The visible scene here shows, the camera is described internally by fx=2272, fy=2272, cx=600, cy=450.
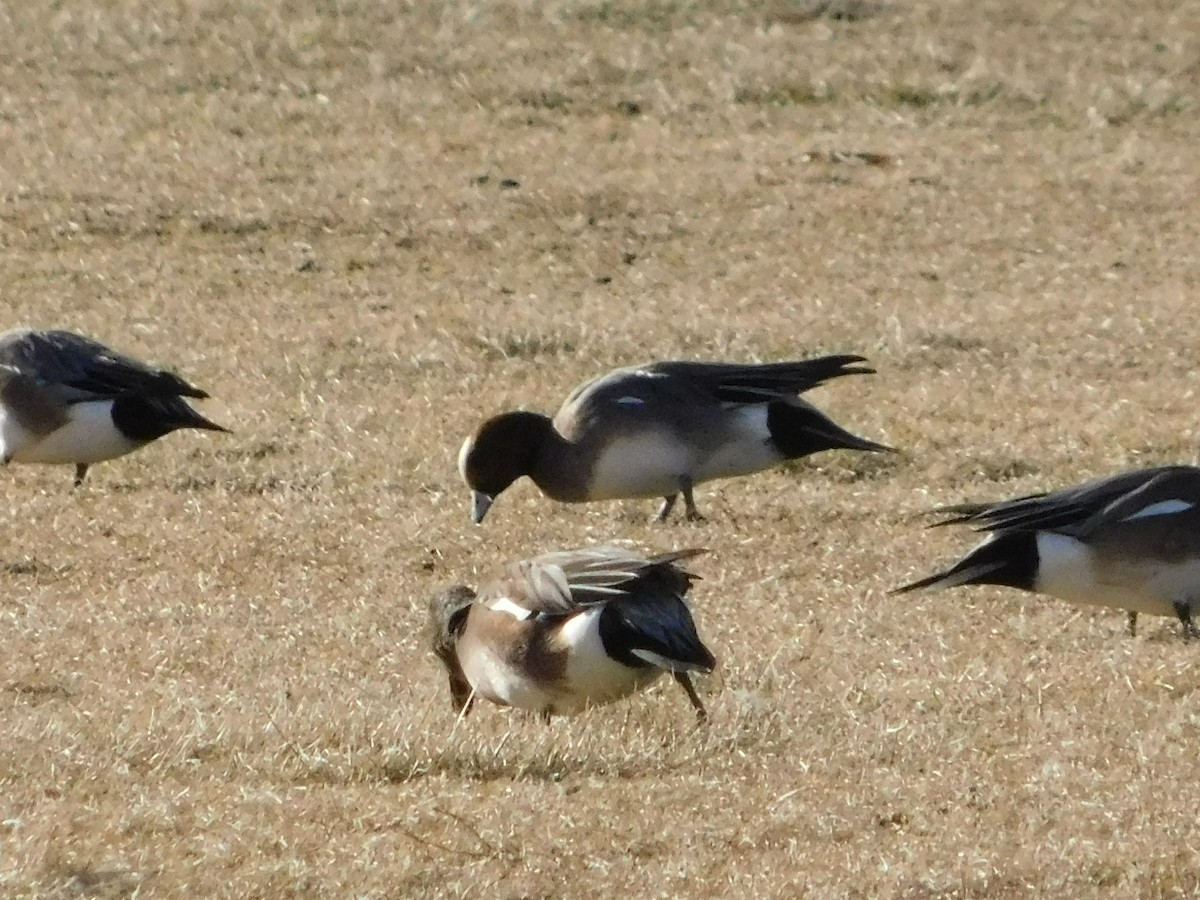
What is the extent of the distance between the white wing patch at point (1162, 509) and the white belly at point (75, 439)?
3731 mm

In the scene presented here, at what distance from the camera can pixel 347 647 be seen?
5812 mm

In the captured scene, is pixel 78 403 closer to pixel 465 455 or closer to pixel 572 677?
pixel 465 455

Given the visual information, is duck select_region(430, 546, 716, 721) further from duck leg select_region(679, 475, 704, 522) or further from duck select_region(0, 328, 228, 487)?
duck select_region(0, 328, 228, 487)

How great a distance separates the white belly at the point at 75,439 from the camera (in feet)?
26.3

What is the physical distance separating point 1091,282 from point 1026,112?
152 inches

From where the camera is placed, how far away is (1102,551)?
20.0 feet

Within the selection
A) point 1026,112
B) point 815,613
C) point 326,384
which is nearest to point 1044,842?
point 815,613

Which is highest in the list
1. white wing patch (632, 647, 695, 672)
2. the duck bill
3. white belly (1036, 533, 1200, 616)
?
white wing patch (632, 647, 695, 672)

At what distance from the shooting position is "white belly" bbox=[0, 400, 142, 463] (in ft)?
26.3

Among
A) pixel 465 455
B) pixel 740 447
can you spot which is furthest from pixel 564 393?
pixel 465 455

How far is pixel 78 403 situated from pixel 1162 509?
3.90 meters

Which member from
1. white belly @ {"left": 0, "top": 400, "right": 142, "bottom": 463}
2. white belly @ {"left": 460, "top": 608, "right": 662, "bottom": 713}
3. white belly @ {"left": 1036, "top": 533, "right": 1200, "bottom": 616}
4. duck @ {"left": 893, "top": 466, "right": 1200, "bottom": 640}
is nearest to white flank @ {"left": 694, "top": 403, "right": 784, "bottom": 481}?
duck @ {"left": 893, "top": 466, "right": 1200, "bottom": 640}

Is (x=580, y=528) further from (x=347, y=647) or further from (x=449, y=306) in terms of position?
(x=449, y=306)

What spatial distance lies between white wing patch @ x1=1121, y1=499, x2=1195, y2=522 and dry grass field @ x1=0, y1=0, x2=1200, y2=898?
0.34m
